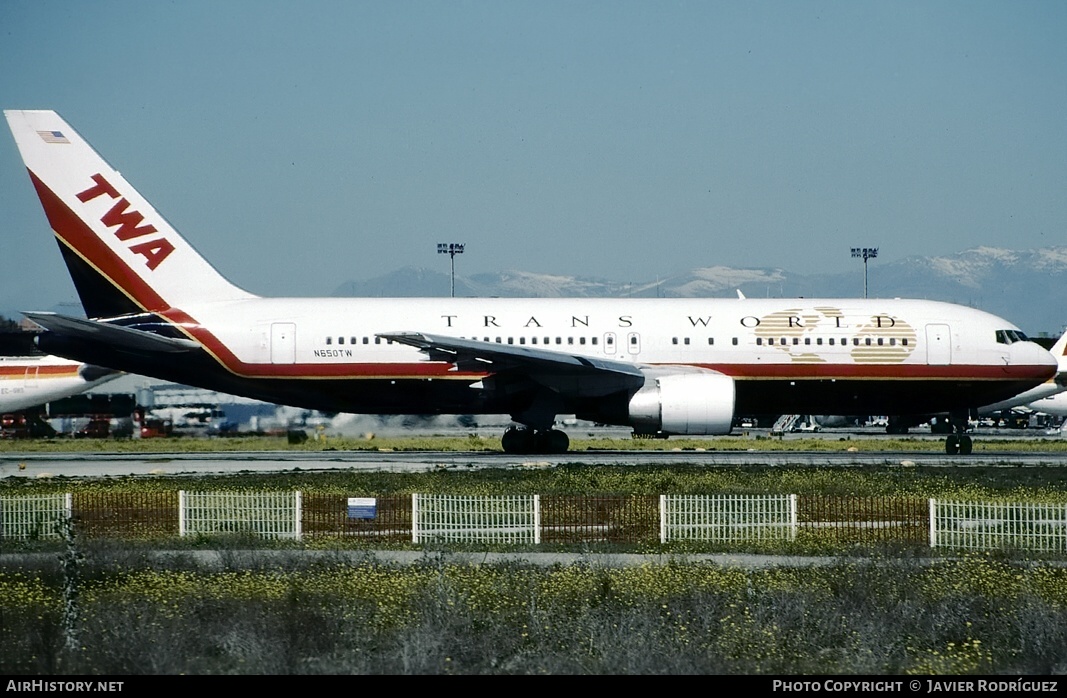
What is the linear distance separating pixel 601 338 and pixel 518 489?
1372 centimetres

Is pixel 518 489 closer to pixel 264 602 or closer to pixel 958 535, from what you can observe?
pixel 958 535

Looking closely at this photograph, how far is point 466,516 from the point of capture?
68.0ft

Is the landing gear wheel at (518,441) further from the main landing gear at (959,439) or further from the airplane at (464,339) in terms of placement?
the main landing gear at (959,439)

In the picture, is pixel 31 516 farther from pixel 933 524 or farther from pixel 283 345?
pixel 283 345

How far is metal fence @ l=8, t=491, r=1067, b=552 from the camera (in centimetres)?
1994

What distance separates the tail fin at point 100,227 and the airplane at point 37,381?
16003mm

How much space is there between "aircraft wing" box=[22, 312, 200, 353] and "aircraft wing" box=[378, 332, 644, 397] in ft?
21.4

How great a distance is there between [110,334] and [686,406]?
54.6ft

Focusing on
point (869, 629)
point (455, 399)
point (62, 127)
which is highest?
point (62, 127)

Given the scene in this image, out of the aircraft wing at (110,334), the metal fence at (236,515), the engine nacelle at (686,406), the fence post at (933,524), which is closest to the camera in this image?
the fence post at (933,524)

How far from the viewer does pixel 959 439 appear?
135 ft

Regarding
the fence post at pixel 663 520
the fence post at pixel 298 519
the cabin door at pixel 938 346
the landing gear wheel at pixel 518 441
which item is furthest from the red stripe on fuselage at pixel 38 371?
the fence post at pixel 663 520

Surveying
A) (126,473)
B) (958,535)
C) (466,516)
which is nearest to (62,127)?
(126,473)

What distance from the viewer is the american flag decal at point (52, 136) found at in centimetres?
3856
